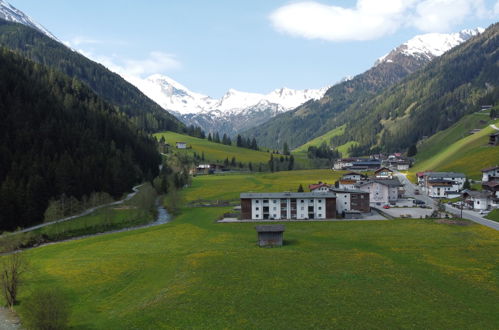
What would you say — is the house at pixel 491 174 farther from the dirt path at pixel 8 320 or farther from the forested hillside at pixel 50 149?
the dirt path at pixel 8 320

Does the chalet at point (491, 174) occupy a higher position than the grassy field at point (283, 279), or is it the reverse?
the chalet at point (491, 174)

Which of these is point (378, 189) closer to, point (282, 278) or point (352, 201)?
point (352, 201)

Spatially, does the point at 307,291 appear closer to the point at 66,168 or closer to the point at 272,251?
the point at 272,251

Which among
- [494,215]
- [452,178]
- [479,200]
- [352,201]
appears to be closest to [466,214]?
[494,215]

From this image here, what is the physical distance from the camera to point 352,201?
4257 inches

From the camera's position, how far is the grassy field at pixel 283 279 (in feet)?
126

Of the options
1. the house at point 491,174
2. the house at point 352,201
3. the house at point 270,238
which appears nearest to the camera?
the house at point 270,238

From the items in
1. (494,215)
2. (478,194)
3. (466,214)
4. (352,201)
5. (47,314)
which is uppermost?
(478,194)

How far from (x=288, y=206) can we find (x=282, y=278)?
175 ft

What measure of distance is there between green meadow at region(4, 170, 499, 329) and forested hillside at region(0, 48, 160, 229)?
31.7 m

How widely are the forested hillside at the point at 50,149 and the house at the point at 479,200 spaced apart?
107153 mm

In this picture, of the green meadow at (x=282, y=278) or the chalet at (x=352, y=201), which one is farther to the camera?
the chalet at (x=352, y=201)

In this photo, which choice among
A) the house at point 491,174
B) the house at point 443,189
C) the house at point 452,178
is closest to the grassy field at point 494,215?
the house at point 443,189

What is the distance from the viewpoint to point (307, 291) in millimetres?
45031
